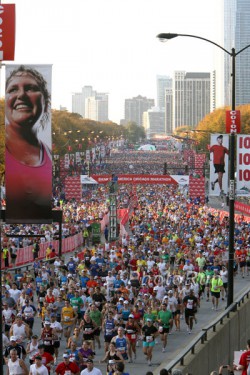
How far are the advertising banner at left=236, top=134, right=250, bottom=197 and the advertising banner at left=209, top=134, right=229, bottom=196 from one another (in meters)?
0.31

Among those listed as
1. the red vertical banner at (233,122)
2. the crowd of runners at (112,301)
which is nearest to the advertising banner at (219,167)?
the red vertical banner at (233,122)

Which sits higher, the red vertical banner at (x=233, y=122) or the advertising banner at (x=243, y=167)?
the red vertical banner at (x=233, y=122)

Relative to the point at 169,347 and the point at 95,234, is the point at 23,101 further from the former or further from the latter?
the point at 95,234

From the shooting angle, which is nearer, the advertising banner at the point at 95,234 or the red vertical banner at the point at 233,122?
the red vertical banner at the point at 233,122

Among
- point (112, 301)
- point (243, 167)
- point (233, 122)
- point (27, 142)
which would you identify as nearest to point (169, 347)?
point (112, 301)

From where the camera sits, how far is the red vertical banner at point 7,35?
1144cm

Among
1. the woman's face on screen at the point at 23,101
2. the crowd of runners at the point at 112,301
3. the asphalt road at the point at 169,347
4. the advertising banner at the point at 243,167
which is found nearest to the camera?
the woman's face on screen at the point at 23,101

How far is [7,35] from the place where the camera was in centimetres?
1148

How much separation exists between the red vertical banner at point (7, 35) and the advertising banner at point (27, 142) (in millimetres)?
4652

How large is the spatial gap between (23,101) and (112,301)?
8.83 metres

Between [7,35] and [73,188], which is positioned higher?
[7,35]

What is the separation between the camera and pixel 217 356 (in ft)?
60.7

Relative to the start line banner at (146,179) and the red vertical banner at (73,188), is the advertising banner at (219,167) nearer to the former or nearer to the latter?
the red vertical banner at (73,188)

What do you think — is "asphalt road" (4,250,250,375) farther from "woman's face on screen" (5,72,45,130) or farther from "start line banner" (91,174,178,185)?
"start line banner" (91,174,178,185)
